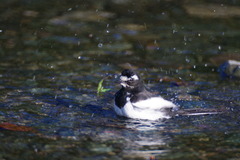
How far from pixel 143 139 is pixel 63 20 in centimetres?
810

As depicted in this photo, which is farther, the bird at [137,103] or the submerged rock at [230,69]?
the submerged rock at [230,69]

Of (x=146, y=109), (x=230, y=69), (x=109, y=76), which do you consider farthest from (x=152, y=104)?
(x=230, y=69)

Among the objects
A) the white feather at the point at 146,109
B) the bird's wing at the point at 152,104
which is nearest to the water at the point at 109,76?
the white feather at the point at 146,109

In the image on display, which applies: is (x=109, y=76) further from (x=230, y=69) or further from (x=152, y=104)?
(x=152, y=104)

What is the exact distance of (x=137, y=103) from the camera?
8.38 meters

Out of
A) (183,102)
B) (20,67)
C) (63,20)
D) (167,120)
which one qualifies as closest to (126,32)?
(63,20)

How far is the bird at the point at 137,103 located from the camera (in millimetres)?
A: 8391

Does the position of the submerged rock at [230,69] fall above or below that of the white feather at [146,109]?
above

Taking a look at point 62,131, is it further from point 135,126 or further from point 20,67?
point 20,67

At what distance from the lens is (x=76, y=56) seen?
41.4 ft

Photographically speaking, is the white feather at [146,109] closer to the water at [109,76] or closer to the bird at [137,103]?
the bird at [137,103]

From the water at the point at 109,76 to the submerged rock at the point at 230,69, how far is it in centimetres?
20

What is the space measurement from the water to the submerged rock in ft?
0.65

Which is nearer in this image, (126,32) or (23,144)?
(23,144)
